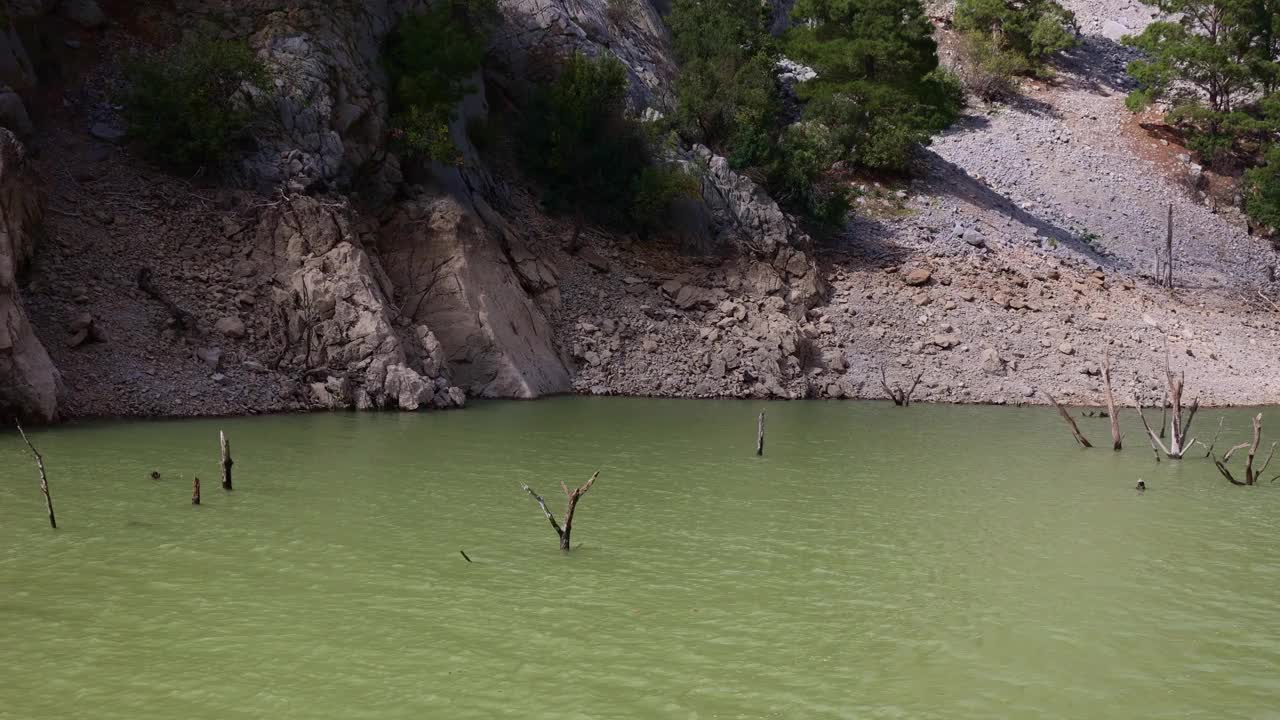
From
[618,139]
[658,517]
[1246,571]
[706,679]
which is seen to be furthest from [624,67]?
[706,679]

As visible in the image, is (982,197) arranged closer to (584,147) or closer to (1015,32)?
(584,147)

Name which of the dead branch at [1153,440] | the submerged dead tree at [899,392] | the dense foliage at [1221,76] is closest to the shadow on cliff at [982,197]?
the dense foliage at [1221,76]

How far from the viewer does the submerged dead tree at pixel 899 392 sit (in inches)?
1352

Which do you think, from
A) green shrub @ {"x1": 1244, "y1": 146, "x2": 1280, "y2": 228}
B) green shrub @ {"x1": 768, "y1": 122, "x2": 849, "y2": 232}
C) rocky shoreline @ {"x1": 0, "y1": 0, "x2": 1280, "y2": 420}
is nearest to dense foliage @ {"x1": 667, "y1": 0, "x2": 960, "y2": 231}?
green shrub @ {"x1": 768, "y1": 122, "x2": 849, "y2": 232}

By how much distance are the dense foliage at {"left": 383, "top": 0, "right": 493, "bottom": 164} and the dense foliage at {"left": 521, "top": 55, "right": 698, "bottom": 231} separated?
451 centimetres

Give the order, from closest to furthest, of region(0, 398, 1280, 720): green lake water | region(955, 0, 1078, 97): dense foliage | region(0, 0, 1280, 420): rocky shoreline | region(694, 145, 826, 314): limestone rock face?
1. region(0, 398, 1280, 720): green lake water
2. region(0, 0, 1280, 420): rocky shoreline
3. region(694, 145, 826, 314): limestone rock face
4. region(955, 0, 1078, 97): dense foliage

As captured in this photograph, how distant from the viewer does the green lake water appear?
921 centimetres

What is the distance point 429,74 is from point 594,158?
794 cm

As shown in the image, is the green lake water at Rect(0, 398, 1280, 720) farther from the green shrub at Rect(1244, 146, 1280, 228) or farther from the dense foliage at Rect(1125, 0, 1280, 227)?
the dense foliage at Rect(1125, 0, 1280, 227)

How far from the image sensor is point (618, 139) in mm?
41625

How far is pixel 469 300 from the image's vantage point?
32031 millimetres

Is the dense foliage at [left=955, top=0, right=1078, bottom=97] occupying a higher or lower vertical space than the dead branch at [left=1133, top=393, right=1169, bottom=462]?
higher

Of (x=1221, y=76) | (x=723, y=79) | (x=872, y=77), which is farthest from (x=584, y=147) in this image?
(x=1221, y=76)

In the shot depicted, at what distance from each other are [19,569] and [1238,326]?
146 feet
